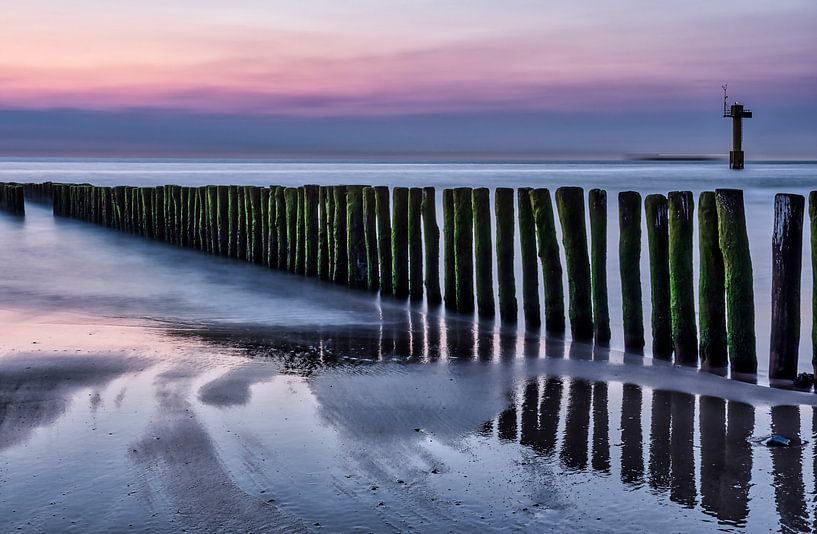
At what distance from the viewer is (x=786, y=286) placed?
530 cm

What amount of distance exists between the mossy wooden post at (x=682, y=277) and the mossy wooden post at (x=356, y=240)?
390 cm

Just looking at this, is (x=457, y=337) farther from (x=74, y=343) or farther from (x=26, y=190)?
(x=26, y=190)

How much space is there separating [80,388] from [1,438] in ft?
3.12

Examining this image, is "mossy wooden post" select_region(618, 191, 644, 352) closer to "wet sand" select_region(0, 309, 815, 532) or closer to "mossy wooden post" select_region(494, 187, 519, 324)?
"wet sand" select_region(0, 309, 815, 532)

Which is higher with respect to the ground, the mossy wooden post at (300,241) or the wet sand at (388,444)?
the mossy wooden post at (300,241)

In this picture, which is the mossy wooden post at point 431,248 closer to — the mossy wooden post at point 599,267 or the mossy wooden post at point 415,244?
the mossy wooden post at point 415,244

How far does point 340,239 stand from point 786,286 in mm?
5249

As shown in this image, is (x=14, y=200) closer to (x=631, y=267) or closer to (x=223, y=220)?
(x=223, y=220)

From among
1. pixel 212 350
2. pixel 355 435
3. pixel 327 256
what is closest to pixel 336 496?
pixel 355 435

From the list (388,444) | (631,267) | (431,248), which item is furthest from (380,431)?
(431,248)

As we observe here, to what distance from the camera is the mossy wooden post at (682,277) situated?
5852 mm

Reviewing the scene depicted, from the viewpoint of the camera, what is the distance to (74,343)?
21.2 ft

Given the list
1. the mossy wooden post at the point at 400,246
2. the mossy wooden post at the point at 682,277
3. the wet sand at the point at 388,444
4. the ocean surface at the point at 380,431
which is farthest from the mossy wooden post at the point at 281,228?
the mossy wooden post at the point at 682,277

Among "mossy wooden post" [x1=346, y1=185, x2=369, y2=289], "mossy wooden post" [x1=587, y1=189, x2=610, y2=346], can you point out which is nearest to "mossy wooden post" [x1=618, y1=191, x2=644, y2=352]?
"mossy wooden post" [x1=587, y1=189, x2=610, y2=346]
